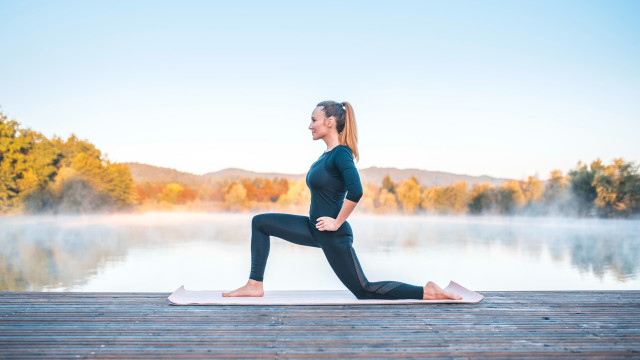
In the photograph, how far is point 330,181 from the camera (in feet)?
8.73

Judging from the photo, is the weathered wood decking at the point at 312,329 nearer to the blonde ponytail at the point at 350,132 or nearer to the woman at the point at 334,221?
the woman at the point at 334,221

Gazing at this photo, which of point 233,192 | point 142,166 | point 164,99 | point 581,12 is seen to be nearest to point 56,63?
point 164,99

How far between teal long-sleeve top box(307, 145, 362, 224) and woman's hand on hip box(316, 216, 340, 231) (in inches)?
3.8

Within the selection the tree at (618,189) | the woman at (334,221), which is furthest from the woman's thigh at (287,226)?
the tree at (618,189)

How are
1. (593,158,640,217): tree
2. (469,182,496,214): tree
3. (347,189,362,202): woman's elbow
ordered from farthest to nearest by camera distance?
(469,182,496,214): tree, (593,158,640,217): tree, (347,189,362,202): woman's elbow

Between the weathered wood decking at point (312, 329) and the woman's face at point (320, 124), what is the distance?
3.32ft

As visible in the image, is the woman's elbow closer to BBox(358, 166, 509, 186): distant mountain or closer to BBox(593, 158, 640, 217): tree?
BBox(358, 166, 509, 186): distant mountain

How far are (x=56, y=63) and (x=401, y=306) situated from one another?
25874 millimetres

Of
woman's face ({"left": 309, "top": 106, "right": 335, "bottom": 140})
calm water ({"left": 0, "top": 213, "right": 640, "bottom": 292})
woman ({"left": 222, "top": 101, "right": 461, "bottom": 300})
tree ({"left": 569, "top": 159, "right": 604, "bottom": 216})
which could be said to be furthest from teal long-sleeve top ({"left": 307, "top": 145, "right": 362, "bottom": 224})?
tree ({"left": 569, "top": 159, "right": 604, "bottom": 216})

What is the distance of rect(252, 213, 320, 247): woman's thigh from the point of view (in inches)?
108

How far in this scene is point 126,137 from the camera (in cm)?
2869

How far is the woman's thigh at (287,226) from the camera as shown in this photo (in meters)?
2.74

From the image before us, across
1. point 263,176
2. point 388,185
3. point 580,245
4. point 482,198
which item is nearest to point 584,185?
point 482,198

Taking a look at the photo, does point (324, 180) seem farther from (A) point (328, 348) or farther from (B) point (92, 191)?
(B) point (92, 191)
